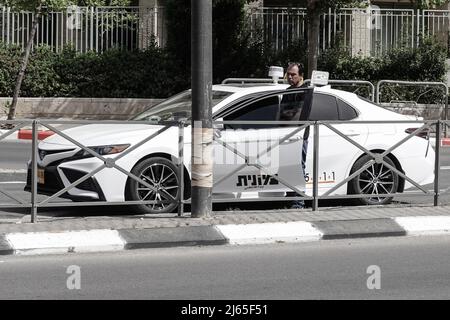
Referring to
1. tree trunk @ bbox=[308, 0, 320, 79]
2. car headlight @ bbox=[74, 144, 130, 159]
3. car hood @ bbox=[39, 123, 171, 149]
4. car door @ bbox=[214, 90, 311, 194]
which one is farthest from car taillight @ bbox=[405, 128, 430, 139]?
tree trunk @ bbox=[308, 0, 320, 79]

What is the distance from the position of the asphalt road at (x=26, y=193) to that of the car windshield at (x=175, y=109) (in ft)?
3.82

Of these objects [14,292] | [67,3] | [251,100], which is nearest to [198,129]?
[251,100]

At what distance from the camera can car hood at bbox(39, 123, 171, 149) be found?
9.79 meters

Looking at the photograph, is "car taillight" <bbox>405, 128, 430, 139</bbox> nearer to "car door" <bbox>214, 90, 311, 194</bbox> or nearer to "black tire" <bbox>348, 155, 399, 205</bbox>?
"black tire" <bbox>348, 155, 399, 205</bbox>

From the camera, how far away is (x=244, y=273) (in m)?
Result: 7.93

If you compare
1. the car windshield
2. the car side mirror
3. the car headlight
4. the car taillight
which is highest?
the car windshield

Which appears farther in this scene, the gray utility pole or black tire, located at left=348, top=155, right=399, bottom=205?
black tire, located at left=348, top=155, right=399, bottom=205

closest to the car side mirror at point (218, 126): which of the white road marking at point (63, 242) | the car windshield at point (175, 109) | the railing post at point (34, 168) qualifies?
the car windshield at point (175, 109)

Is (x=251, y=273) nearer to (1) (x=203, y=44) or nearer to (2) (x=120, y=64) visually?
(1) (x=203, y=44)

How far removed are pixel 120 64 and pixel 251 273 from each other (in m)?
18.2

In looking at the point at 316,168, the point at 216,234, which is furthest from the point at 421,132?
the point at 216,234

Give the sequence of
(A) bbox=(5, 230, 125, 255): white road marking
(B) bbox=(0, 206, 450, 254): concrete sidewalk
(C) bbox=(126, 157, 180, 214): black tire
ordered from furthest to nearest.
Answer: (C) bbox=(126, 157, 180, 214): black tire < (B) bbox=(0, 206, 450, 254): concrete sidewalk < (A) bbox=(5, 230, 125, 255): white road marking

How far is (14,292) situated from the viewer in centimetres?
712

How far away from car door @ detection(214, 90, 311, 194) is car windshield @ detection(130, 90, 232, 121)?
0.44 metres
